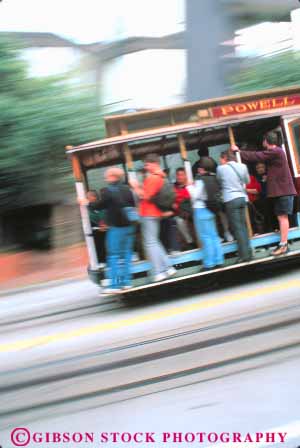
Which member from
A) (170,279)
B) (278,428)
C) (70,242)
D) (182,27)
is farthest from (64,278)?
(182,27)

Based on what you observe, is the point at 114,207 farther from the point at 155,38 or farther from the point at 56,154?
the point at 155,38

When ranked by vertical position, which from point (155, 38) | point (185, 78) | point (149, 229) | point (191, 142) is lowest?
point (149, 229)

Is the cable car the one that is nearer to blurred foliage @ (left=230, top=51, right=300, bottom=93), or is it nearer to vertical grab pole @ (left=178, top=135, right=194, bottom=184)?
vertical grab pole @ (left=178, top=135, right=194, bottom=184)

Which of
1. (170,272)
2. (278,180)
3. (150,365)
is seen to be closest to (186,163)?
(278,180)

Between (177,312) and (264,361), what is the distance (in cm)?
212

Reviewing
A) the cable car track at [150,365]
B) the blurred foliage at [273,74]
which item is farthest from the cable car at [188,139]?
the blurred foliage at [273,74]

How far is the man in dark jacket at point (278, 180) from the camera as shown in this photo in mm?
7344

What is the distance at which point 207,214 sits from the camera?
7293 mm

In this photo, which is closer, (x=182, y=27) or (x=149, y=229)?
(x=149, y=229)

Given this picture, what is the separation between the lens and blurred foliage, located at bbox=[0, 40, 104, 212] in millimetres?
12812

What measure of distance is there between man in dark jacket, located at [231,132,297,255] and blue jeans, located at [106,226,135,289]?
1.99 m

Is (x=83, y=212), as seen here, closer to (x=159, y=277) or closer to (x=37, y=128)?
(x=159, y=277)

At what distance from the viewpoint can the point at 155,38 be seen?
20609mm

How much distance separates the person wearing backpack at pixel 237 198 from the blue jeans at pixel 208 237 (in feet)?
0.92
